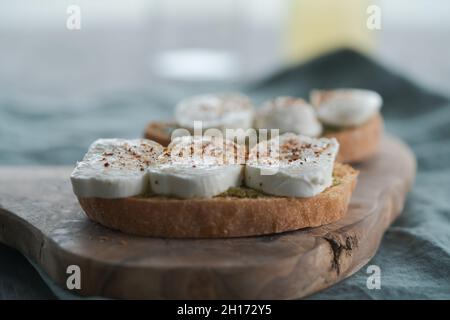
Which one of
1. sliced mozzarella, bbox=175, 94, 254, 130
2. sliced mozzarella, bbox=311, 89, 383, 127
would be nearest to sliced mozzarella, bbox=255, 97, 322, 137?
sliced mozzarella, bbox=175, 94, 254, 130

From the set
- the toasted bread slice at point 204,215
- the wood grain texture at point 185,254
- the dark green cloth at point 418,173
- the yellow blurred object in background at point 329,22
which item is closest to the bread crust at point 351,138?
the dark green cloth at point 418,173

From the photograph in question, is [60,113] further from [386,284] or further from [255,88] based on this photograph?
[386,284]

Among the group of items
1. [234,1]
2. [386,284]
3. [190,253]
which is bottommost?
[386,284]

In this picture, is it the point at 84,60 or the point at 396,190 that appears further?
the point at 84,60

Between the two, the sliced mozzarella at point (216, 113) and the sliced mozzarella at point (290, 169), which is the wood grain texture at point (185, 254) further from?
the sliced mozzarella at point (216, 113)

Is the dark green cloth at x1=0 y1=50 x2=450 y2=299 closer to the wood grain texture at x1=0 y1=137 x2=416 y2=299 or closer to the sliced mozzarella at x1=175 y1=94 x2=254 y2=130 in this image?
the wood grain texture at x1=0 y1=137 x2=416 y2=299

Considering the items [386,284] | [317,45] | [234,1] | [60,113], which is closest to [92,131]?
[60,113]
